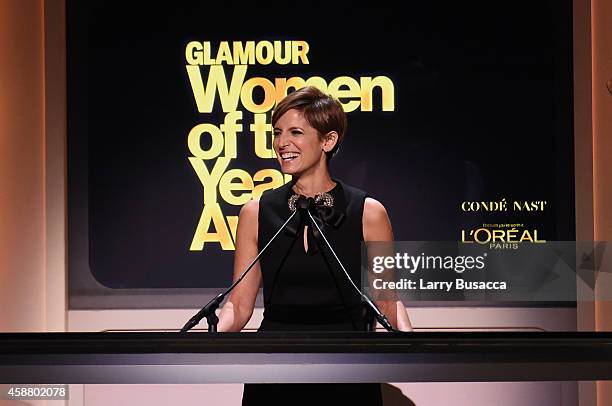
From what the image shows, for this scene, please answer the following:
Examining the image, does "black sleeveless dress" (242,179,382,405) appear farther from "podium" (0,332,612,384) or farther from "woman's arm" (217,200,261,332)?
"podium" (0,332,612,384)

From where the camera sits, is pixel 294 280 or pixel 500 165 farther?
pixel 500 165

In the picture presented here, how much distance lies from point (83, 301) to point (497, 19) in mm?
749

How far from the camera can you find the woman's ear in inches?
34.3

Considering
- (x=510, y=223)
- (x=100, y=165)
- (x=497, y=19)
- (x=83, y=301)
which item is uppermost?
(x=497, y=19)

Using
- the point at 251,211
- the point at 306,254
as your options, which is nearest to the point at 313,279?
the point at 306,254

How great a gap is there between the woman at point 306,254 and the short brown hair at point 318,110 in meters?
0.02

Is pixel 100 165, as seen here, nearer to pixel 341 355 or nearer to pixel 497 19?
pixel 497 19

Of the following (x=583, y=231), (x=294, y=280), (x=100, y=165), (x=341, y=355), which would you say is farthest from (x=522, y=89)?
(x=341, y=355)

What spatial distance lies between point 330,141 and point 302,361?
0.55 metres

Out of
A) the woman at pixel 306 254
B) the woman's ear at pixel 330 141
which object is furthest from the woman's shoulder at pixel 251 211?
the woman's ear at pixel 330 141

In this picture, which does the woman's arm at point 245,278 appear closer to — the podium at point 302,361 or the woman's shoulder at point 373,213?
the woman's shoulder at point 373,213

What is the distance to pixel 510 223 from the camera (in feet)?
3.58

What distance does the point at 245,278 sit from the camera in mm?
774

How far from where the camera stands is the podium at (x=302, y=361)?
367 mm
